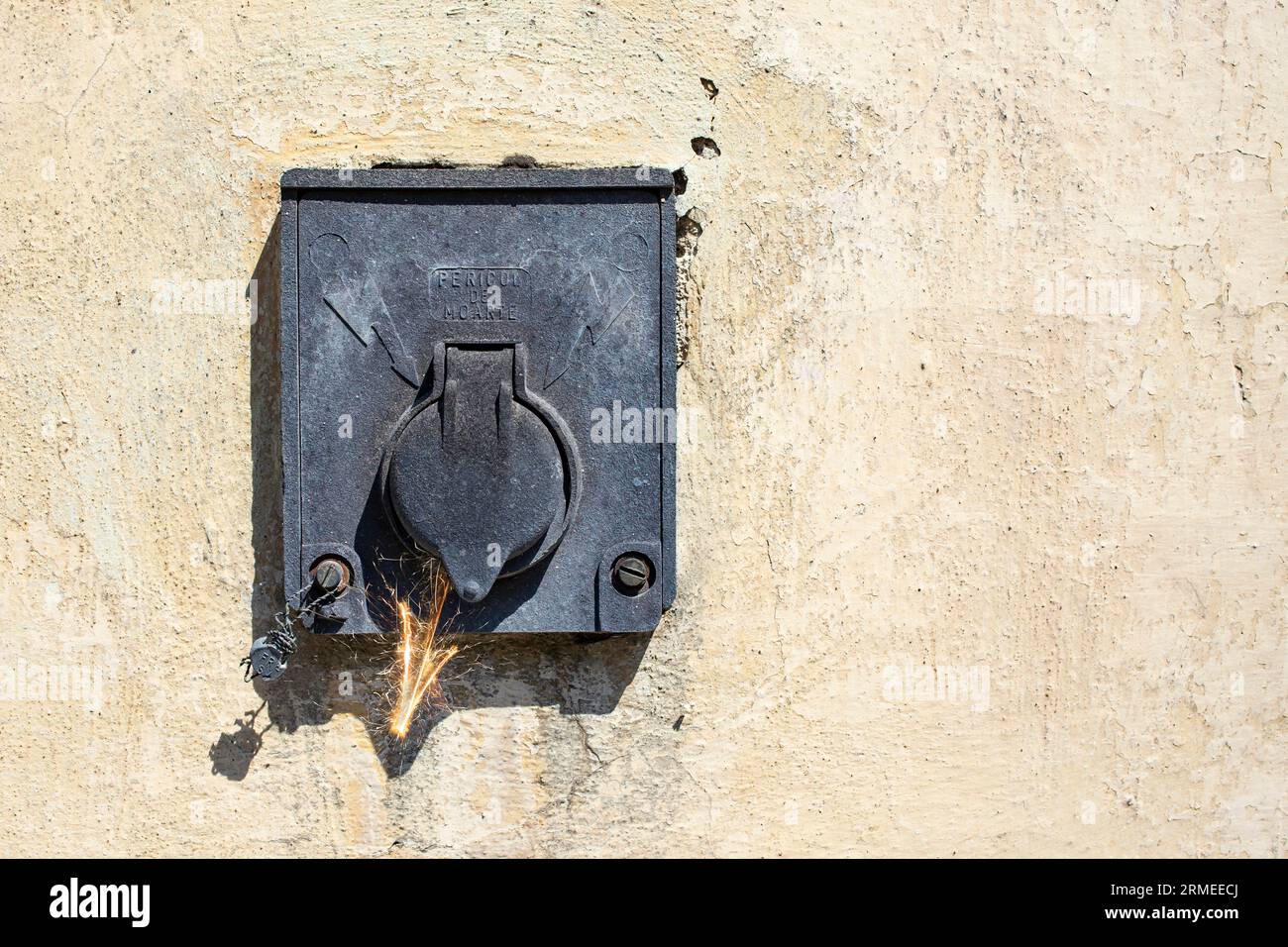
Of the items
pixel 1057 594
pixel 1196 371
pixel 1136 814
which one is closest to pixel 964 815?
pixel 1136 814

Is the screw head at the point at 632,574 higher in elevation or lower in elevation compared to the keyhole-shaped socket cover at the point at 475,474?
lower

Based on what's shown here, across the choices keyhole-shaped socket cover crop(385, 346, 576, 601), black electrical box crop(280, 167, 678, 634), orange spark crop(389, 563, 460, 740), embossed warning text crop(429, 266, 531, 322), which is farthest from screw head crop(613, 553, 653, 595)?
embossed warning text crop(429, 266, 531, 322)

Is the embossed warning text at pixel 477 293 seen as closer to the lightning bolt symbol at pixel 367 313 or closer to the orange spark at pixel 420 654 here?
the lightning bolt symbol at pixel 367 313

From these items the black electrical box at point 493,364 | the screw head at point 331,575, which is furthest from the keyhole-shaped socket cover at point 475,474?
the screw head at point 331,575

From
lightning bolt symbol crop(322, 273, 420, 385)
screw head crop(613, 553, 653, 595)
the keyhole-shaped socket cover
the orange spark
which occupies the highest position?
lightning bolt symbol crop(322, 273, 420, 385)

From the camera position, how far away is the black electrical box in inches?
60.8

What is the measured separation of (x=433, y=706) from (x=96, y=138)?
105cm

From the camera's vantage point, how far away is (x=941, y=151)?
1.63m

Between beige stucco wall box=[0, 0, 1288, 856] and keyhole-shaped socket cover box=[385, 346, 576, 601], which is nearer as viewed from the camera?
keyhole-shaped socket cover box=[385, 346, 576, 601]

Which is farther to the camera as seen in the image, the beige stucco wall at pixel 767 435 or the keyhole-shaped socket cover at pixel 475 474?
the beige stucco wall at pixel 767 435

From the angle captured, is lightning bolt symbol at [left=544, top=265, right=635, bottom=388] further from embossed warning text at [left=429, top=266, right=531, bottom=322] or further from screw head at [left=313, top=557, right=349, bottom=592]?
screw head at [left=313, top=557, right=349, bottom=592]

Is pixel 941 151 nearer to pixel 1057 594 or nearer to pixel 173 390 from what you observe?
pixel 1057 594

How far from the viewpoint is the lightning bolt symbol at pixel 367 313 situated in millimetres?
1550

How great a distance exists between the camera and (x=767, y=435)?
1.64 metres
